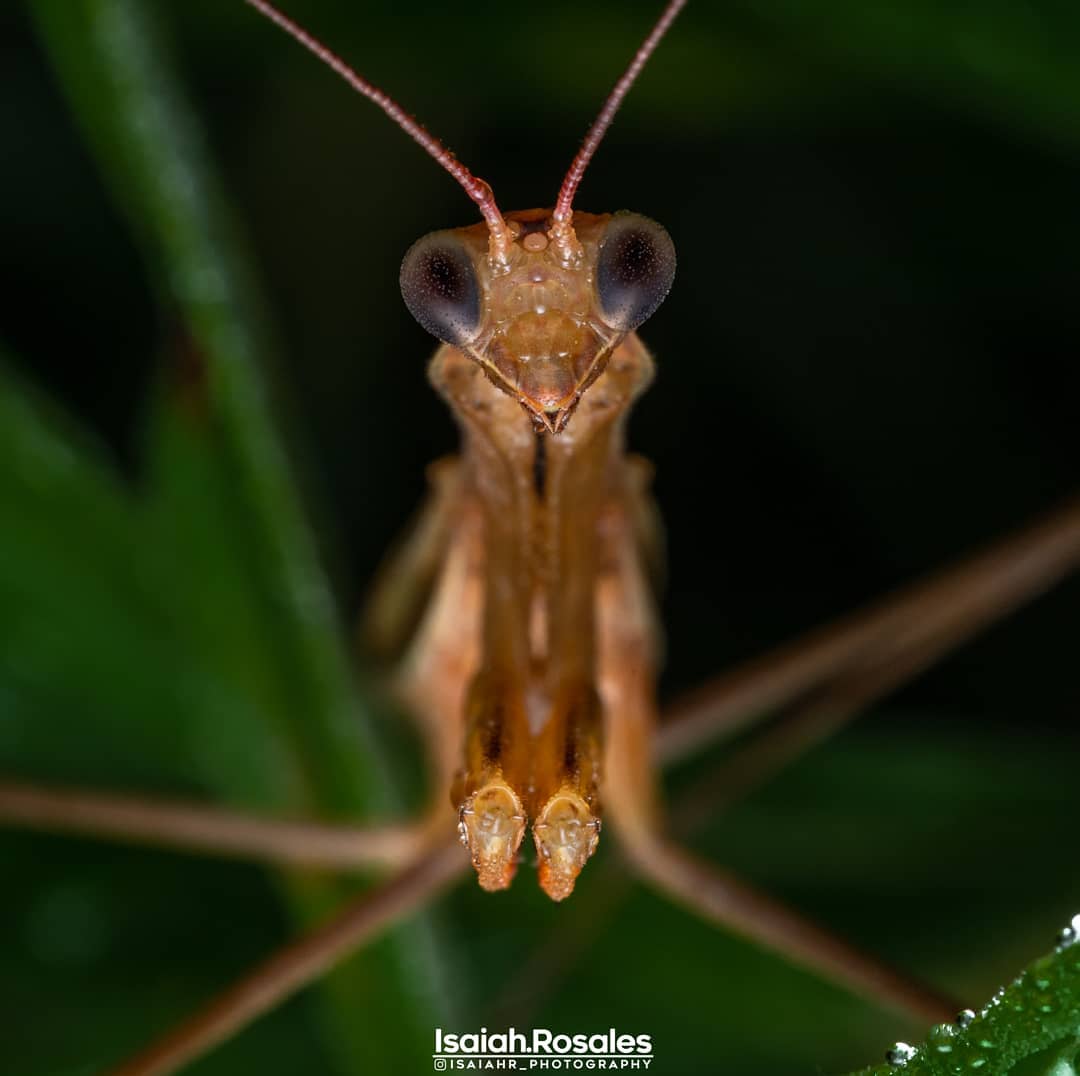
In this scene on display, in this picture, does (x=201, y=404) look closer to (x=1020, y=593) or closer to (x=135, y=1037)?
(x=135, y=1037)

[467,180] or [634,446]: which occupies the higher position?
[634,446]

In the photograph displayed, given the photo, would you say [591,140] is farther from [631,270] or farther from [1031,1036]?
[1031,1036]

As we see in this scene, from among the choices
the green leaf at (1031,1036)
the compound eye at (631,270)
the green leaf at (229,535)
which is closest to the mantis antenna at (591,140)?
the compound eye at (631,270)

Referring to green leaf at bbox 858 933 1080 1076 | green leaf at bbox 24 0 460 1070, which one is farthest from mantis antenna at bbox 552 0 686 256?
green leaf at bbox 858 933 1080 1076

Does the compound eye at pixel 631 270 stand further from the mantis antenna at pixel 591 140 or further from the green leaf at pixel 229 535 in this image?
the green leaf at pixel 229 535

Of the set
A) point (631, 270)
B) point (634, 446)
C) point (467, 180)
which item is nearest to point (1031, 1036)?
point (631, 270)

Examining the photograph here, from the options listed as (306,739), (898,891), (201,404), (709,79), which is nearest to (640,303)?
(201,404)
